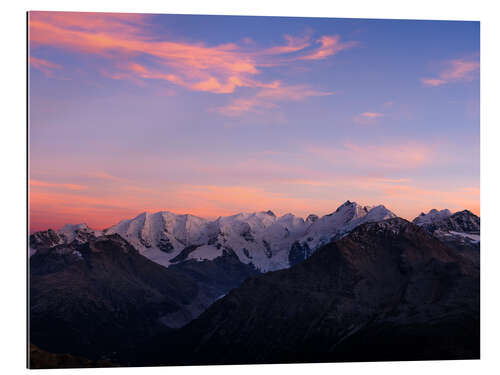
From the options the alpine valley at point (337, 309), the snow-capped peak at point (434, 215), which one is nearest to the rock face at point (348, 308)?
the alpine valley at point (337, 309)

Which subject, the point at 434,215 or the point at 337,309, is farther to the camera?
the point at 337,309

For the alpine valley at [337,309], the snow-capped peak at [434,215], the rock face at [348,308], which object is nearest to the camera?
the snow-capped peak at [434,215]

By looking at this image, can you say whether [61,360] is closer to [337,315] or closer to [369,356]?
[369,356]

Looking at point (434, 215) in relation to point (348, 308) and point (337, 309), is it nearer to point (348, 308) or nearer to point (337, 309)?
point (337, 309)

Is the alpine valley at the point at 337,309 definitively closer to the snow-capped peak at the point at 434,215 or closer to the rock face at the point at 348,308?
the rock face at the point at 348,308

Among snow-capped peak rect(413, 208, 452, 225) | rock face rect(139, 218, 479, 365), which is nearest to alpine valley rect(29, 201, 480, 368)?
rock face rect(139, 218, 479, 365)

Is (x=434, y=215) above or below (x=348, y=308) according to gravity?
above

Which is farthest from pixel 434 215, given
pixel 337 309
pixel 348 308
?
pixel 348 308

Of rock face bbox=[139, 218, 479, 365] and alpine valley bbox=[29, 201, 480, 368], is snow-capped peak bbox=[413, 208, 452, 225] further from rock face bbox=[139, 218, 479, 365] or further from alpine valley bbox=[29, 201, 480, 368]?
rock face bbox=[139, 218, 479, 365]
